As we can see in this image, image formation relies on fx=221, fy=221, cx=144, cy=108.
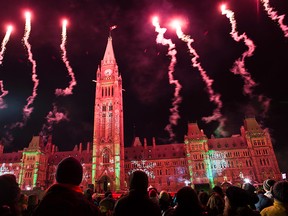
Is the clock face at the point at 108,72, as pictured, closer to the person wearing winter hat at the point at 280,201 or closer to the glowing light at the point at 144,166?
the glowing light at the point at 144,166

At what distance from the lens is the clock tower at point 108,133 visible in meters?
62.7

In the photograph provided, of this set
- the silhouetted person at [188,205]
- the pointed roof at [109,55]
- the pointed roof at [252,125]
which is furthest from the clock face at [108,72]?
the silhouetted person at [188,205]

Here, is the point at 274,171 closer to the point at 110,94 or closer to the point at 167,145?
the point at 167,145

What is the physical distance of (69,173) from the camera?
142 inches

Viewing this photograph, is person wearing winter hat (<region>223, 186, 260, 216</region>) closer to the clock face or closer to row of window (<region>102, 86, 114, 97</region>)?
row of window (<region>102, 86, 114, 97</region>)

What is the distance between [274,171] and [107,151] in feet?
155

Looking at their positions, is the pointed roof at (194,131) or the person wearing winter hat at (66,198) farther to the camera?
the pointed roof at (194,131)

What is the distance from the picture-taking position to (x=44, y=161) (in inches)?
3108

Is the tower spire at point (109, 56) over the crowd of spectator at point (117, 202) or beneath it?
over

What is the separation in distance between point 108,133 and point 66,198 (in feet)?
222

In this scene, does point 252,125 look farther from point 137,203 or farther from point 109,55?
point 137,203

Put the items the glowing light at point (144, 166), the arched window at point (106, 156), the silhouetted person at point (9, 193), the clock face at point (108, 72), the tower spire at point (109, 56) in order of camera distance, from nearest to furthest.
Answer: the silhouetted person at point (9, 193) → the arched window at point (106, 156) → the glowing light at point (144, 166) → the clock face at point (108, 72) → the tower spire at point (109, 56)

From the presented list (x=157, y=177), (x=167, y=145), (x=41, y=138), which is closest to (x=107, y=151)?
(x=157, y=177)

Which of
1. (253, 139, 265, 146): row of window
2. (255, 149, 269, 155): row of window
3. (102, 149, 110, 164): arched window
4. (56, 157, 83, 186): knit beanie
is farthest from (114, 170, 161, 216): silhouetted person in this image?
(253, 139, 265, 146): row of window
